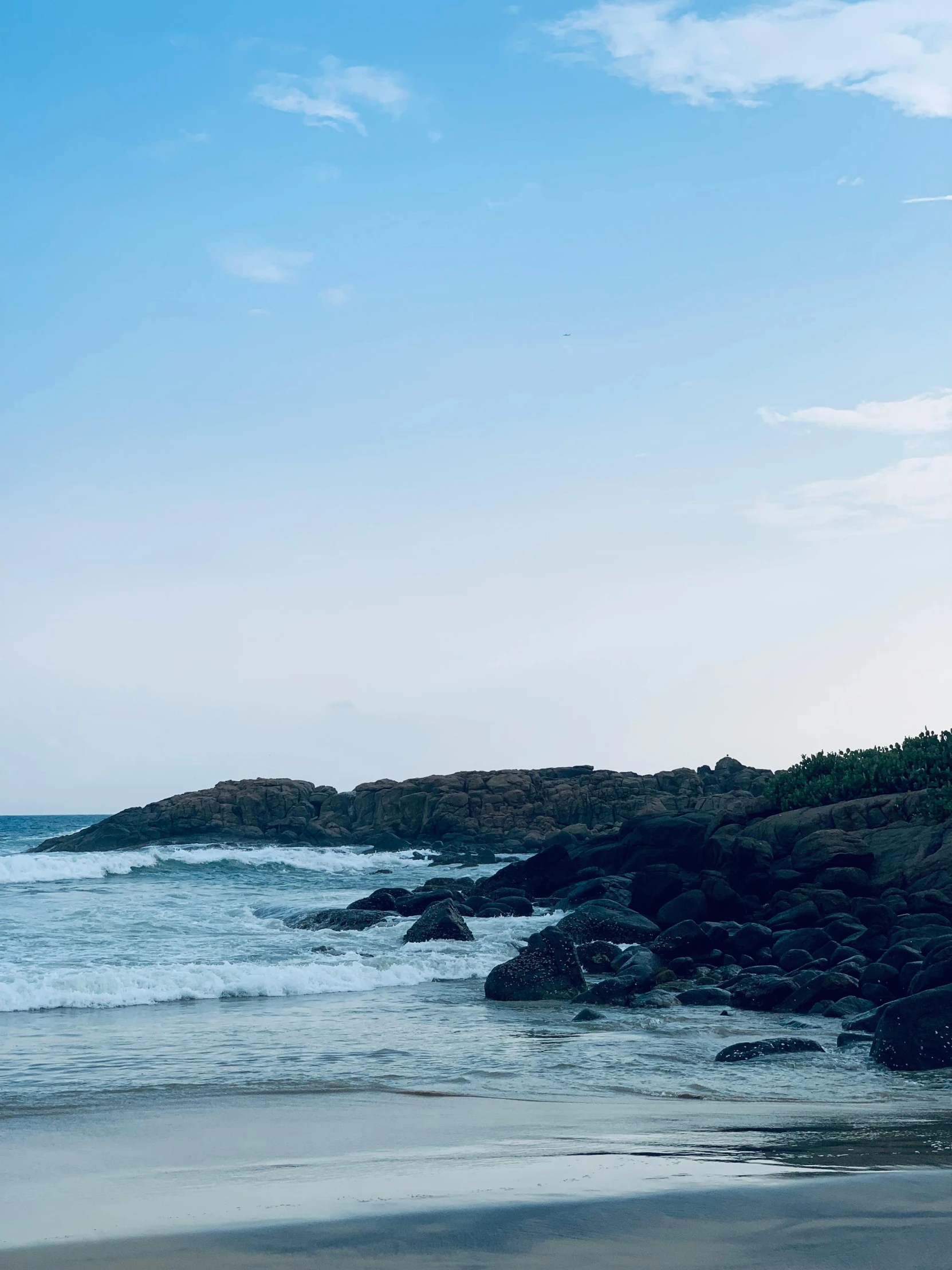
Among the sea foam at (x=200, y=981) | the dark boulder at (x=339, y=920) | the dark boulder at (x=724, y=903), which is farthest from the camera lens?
the dark boulder at (x=339, y=920)

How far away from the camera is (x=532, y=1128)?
274 inches

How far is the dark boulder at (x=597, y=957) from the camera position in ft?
54.7

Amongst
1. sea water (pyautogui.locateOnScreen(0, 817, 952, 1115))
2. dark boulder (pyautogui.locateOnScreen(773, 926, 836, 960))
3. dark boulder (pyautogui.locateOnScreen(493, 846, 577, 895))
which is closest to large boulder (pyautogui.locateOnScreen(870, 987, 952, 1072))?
sea water (pyautogui.locateOnScreen(0, 817, 952, 1115))

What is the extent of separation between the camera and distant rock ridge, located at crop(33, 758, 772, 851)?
52750 mm

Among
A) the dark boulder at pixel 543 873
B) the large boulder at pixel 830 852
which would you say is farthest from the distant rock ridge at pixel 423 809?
the large boulder at pixel 830 852

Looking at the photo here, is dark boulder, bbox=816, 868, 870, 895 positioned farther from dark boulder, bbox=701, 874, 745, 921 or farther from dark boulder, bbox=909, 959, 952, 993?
dark boulder, bbox=909, 959, 952, 993

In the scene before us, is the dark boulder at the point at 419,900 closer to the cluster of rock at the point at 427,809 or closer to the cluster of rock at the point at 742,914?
the cluster of rock at the point at 742,914

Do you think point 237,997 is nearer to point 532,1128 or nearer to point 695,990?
point 695,990

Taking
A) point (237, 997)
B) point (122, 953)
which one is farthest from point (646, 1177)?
point (122, 953)

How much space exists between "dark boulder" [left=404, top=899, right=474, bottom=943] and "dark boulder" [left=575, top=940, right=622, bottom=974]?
278 centimetres

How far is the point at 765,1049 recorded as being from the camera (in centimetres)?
1032

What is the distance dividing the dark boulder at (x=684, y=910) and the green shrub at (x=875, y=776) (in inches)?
220

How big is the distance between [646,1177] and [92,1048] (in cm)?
741

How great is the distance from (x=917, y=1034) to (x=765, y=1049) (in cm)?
137
